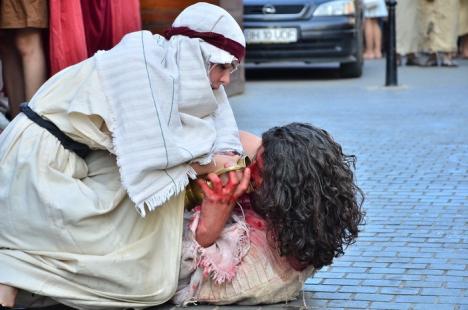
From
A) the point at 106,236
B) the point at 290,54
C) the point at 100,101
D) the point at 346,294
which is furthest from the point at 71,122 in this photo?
the point at 290,54

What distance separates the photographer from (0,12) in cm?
546

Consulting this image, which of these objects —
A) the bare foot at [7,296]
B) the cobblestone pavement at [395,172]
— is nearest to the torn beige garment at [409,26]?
the cobblestone pavement at [395,172]

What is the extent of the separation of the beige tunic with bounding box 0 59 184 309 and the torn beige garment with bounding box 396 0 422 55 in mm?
10835

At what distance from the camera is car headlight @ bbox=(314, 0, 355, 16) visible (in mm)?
12094

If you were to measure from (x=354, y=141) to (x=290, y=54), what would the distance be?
4596 millimetres

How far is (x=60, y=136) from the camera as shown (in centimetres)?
366

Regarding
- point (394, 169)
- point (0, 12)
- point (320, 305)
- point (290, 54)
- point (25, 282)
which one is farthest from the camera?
point (290, 54)

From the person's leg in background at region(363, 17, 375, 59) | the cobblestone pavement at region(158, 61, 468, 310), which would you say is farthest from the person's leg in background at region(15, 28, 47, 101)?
the person's leg in background at region(363, 17, 375, 59)

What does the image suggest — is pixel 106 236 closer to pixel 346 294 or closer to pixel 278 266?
pixel 278 266

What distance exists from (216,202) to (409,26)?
1086 centimetres

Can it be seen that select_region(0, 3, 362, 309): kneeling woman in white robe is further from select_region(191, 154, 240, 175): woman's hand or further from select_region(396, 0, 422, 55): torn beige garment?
select_region(396, 0, 422, 55): torn beige garment

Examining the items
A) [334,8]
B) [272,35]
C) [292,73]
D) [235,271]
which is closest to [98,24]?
[235,271]

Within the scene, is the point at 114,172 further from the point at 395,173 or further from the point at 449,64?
A: the point at 449,64

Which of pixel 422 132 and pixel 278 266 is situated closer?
pixel 278 266
